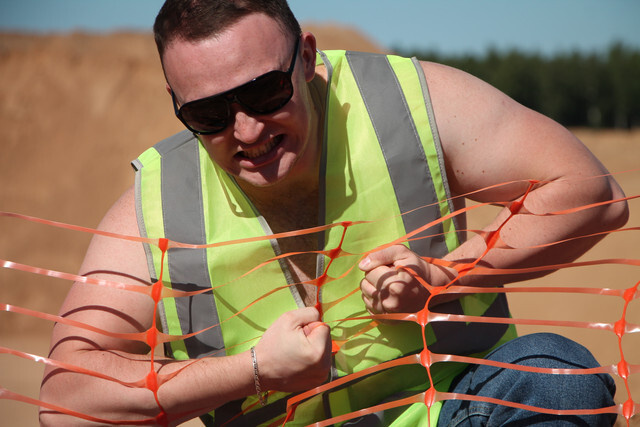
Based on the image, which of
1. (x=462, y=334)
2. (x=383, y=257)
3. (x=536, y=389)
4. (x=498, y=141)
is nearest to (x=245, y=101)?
(x=383, y=257)

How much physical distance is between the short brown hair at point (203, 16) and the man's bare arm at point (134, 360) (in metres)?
0.51

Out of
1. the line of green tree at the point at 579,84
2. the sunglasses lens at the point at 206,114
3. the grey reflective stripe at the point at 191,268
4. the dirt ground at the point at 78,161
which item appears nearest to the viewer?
the sunglasses lens at the point at 206,114

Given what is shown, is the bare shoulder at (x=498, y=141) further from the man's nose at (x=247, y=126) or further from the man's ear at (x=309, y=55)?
the man's nose at (x=247, y=126)

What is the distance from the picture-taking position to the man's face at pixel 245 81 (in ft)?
5.47

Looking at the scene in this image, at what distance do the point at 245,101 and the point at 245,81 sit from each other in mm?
50

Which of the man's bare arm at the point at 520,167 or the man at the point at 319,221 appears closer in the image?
the man at the point at 319,221

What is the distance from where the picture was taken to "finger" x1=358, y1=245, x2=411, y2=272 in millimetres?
1743

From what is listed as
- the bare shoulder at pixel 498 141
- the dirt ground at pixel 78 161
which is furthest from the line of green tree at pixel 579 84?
the bare shoulder at pixel 498 141

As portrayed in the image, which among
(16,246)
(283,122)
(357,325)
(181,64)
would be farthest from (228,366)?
(16,246)

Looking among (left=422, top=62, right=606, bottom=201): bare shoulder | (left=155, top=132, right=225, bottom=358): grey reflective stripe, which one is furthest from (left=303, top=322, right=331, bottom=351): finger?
(left=422, top=62, right=606, bottom=201): bare shoulder

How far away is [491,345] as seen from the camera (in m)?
1.98

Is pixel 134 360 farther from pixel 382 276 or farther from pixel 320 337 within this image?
pixel 382 276

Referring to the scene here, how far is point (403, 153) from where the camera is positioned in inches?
73.5

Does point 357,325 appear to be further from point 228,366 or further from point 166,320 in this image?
point 166,320
